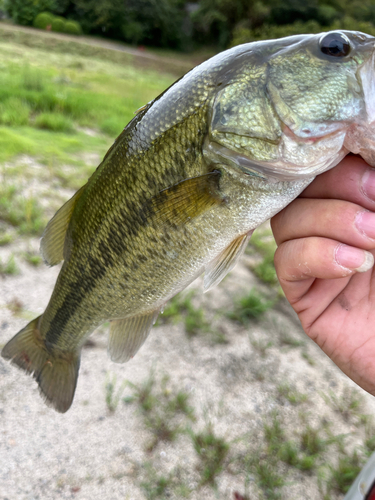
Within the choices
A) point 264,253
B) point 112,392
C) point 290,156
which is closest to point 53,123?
point 264,253

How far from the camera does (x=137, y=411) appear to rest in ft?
7.48

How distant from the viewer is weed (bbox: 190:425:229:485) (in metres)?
1.98

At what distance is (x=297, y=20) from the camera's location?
88.2ft

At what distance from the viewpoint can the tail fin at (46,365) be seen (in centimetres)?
168

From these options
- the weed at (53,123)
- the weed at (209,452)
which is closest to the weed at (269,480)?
the weed at (209,452)

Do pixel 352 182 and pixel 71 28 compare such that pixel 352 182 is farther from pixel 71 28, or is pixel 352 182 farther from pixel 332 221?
pixel 71 28

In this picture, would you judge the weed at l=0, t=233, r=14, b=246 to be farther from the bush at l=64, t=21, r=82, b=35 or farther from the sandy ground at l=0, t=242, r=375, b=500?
the bush at l=64, t=21, r=82, b=35

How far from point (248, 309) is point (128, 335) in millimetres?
1738

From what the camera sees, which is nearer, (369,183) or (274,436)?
(369,183)

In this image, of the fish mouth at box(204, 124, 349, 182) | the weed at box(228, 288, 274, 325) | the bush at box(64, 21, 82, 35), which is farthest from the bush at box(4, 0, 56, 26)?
the fish mouth at box(204, 124, 349, 182)

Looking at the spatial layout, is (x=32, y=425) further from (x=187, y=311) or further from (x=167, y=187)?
(x=167, y=187)

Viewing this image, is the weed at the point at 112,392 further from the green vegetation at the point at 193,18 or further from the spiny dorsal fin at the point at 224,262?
the green vegetation at the point at 193,18

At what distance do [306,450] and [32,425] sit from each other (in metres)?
1.76

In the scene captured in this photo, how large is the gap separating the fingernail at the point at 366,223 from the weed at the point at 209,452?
1.63 meters
